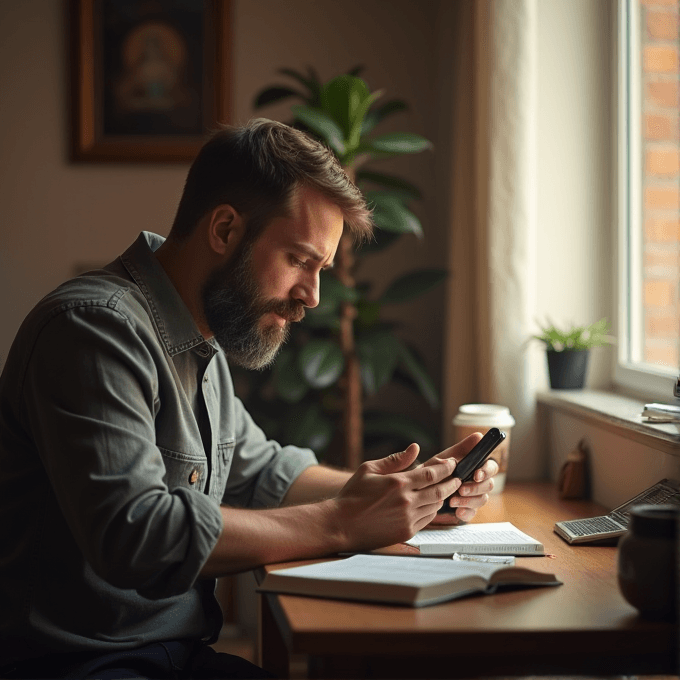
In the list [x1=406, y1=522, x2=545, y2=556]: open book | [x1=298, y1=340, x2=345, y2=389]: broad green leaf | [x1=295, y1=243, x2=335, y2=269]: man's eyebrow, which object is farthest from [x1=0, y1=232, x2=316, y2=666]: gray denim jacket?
[x1=298, y1=340, x2=345, y2=389]: broad green leaf

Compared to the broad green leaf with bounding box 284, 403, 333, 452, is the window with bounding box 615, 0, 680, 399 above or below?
above

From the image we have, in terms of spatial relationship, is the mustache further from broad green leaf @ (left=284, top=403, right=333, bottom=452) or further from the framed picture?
the framed picture

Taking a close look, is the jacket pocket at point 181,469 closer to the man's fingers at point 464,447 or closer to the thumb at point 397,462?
the thumb at point 397,462

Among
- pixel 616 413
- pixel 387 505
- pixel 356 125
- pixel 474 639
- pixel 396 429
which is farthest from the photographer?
pixel 396 429

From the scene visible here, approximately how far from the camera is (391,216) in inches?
89.7

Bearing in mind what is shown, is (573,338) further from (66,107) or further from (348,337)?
(66,107)

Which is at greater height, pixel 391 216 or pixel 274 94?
pixel 274 94

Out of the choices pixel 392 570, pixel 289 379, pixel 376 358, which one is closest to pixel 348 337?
pixel 376 358

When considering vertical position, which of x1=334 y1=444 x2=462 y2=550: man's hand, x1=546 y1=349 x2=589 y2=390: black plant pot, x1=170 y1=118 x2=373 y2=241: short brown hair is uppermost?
x1=170 y1=118 x2=373 y2=241: short brown hair

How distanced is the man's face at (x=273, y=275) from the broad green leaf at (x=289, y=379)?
→ 89cm

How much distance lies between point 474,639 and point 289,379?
1481 millimetres

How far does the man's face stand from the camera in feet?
4.47

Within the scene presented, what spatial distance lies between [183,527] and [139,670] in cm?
29

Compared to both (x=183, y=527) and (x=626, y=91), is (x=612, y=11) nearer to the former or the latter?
(x=626, y=91)
